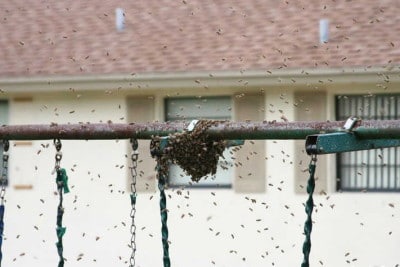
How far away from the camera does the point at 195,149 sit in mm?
4516

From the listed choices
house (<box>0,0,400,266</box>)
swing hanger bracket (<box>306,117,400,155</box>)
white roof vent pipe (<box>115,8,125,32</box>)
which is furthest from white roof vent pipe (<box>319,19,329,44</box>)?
swing hanger bracket (<box>306,117,400,155</box>)

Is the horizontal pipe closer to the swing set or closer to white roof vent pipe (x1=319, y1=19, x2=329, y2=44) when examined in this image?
the swing set

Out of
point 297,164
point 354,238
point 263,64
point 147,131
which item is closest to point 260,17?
point 263,64

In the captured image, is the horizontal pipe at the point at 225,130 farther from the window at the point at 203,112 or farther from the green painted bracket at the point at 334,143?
the window at the point at 203,112

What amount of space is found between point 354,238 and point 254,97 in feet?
6.13

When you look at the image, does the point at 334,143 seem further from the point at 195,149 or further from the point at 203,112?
the point at 203,112

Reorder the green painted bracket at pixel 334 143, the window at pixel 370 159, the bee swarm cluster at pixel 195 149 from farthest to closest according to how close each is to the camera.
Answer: the window at pixel 370 159
the bee swarm cluster at pixel 195 149
the green painted bracket at pixel 334 143

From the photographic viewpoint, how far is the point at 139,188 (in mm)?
12297

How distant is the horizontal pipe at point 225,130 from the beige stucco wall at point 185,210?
20.7 feet

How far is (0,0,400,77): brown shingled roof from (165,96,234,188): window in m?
0.43

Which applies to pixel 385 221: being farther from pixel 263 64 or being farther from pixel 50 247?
pixel 50 247

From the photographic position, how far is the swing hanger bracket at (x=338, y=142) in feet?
13.5

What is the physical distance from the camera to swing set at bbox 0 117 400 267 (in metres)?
4.16

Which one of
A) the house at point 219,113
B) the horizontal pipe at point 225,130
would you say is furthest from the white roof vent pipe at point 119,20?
the horizontal pipe at point 225,130
